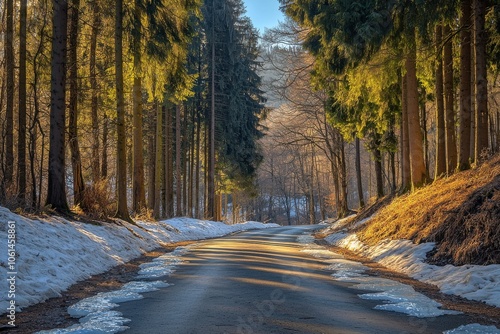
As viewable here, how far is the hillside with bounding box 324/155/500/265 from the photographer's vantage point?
351 inches

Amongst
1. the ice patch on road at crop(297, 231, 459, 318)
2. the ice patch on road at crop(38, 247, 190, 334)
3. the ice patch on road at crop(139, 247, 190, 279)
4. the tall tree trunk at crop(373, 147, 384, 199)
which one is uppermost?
the tall tree trunk at crop(373, 147, 384, 199)

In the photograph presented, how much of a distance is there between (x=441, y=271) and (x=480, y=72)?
7790 mm

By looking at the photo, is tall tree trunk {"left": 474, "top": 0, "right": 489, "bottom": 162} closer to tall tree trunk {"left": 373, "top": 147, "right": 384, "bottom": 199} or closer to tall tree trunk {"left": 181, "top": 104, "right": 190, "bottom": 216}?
tall tree trunk {"left": 373, "top": 147, "right": 384, "bottom": 199}

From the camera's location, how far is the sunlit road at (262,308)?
5.53m

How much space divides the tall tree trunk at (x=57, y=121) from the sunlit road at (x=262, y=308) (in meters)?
5.43

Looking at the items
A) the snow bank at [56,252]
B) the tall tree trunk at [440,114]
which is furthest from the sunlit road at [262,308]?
the tall tree trunk at [440,114]

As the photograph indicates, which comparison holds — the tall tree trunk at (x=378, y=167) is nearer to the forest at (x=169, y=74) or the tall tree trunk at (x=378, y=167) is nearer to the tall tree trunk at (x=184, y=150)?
the forest at (x=169, y=74)

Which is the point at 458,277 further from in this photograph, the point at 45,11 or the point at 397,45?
the point at 45,11

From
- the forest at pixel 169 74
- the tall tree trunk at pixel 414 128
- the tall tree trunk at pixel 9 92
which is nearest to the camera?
the forest at pixel 169 74

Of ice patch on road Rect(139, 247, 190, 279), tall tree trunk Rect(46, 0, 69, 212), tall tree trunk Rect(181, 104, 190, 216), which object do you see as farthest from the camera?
tall tree trunk Rect(181, 104, 190, 216)

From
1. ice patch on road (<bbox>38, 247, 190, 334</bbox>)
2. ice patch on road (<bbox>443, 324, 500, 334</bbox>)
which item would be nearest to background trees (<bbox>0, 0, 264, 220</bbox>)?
ice patch on road (<bbox>38, 247, 190, 334</bbox>)

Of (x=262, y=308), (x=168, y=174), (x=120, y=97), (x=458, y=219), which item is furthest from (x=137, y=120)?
(x=262, y=308)

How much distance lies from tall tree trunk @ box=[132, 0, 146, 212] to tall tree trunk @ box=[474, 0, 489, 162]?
11253mm

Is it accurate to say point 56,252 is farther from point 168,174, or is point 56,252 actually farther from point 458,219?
point 168,174
